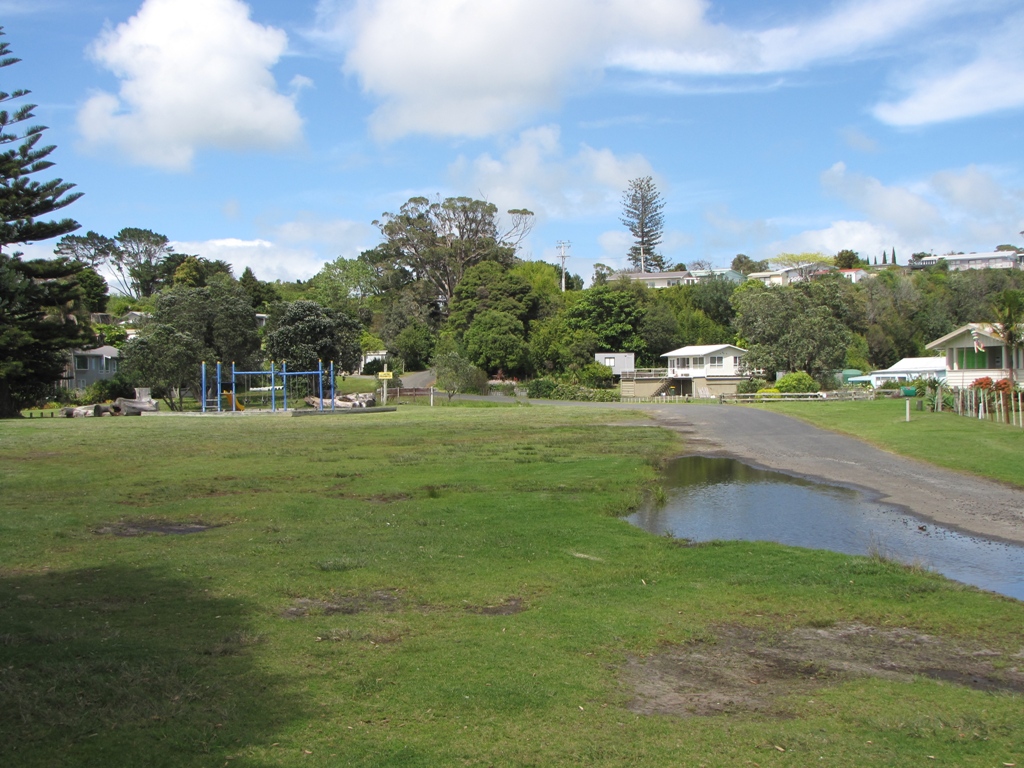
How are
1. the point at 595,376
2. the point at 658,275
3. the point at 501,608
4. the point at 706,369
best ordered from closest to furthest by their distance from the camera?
the point at 501,608 → the point at 595,376 → the point at 706,369 → the point at 658,275

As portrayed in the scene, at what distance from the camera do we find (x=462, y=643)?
7.55m

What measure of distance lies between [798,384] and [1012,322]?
30376 millimetres

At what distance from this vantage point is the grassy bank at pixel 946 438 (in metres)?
22.2

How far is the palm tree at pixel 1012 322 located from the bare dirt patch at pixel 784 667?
4150 centimetres

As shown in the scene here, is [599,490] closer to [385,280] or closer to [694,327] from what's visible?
[694,327]

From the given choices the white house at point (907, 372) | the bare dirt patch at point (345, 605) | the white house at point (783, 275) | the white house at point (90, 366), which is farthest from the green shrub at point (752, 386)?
the bare dirt patch at point (345, 605)

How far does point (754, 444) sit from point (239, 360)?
4904 centimetres

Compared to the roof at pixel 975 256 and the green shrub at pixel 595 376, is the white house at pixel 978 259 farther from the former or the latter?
the green shrub at pixel 595 376

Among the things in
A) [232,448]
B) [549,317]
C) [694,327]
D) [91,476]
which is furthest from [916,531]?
[694,327]

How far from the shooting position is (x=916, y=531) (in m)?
14.5

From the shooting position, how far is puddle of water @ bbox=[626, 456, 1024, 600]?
475 inches

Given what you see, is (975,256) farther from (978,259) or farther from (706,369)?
(706,369)

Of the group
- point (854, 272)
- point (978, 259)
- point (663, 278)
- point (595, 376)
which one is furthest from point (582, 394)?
point (978, 259)

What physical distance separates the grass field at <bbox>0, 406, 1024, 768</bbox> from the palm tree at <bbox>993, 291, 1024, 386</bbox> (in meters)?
38.3
